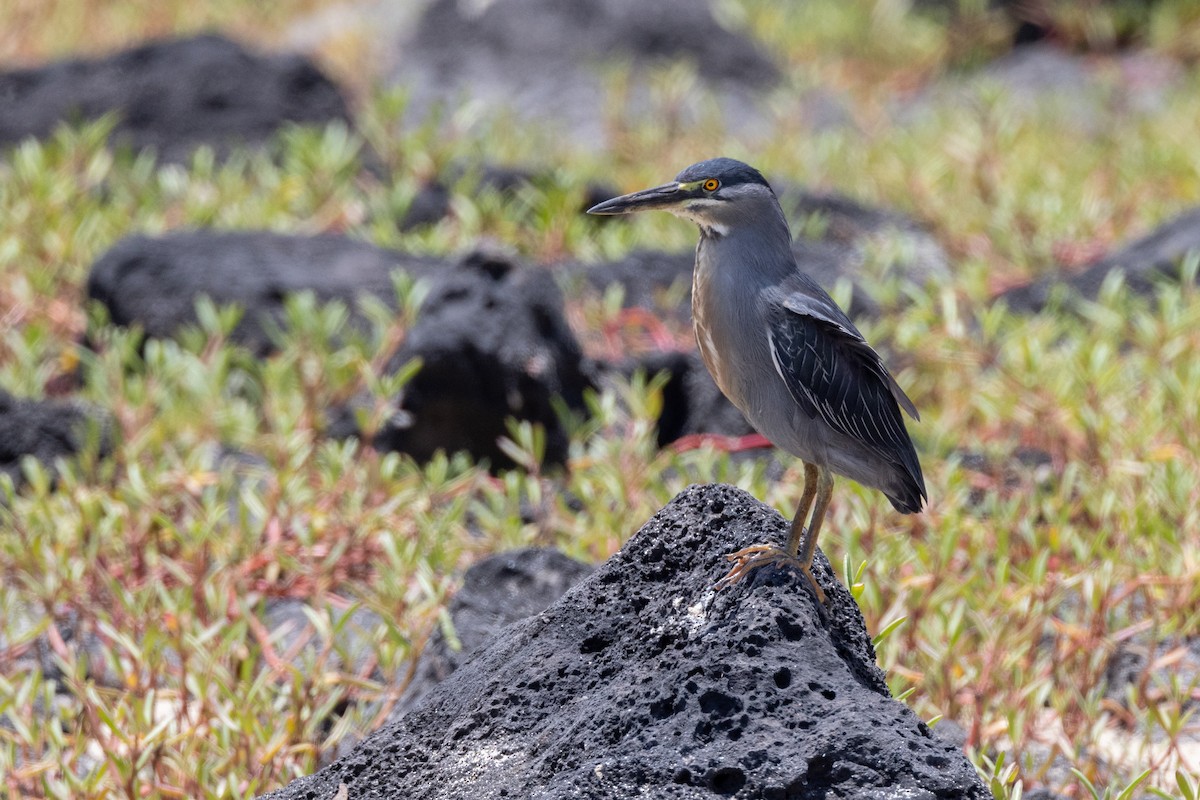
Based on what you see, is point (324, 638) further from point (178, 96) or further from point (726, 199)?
point (178, 96)

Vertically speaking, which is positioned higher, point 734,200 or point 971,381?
point 734,200

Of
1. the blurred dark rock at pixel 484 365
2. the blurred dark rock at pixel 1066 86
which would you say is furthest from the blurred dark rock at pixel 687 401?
the blurred dark rock at pixel 1066 86

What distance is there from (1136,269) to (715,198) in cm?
411

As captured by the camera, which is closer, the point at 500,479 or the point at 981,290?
the point at 500,479

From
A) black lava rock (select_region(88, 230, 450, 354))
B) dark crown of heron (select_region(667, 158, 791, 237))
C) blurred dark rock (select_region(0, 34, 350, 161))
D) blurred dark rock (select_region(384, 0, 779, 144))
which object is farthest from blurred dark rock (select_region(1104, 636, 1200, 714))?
blurred dark rock (select_region(384, 0, 779, 144))

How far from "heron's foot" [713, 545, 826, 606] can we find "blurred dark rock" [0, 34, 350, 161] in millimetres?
6246

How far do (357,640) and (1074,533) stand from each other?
2177mm

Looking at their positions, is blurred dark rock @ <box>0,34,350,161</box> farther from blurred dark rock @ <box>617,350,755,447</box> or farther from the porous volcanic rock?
the porous volcanic rock

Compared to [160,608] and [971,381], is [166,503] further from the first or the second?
[971,381]

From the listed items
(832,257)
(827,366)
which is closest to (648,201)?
(827,366)

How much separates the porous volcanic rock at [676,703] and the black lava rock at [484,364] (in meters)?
2.29

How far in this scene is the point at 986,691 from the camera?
3.84 metres

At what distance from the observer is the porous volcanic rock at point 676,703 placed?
7.69ft

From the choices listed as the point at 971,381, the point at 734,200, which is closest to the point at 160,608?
the point at 734,200
